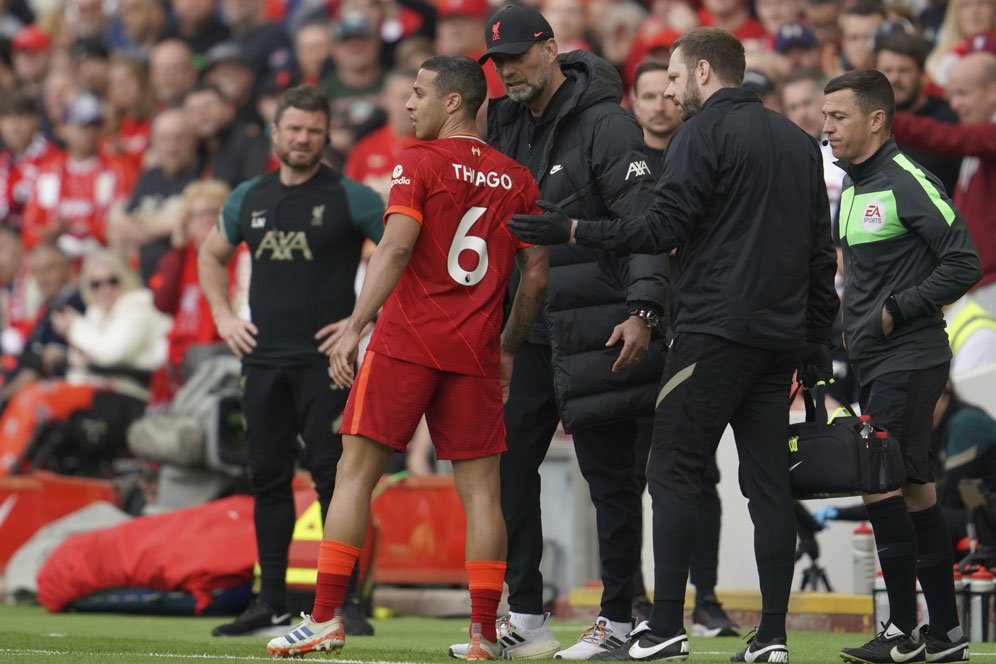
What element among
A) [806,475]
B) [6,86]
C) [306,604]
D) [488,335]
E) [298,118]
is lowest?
[306,604]

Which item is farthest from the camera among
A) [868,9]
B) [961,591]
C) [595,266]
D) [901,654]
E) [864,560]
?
[868,9]

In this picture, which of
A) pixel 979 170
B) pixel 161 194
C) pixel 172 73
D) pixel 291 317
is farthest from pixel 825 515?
pixel 172 73

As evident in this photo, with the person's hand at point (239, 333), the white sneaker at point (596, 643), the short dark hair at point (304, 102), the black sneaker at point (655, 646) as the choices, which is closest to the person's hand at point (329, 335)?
the person's hand at point (239, 333)

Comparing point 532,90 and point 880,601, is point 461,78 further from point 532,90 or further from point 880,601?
point 880,601

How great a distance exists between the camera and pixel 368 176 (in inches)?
530

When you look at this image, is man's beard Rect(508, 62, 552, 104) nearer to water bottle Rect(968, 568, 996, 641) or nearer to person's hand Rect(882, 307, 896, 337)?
person's hand Rect(882, 307, 896, 337)

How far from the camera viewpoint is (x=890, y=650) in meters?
6.24

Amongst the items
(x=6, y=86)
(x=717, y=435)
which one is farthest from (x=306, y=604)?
(x=6, y=86)

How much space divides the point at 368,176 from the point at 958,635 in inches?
313

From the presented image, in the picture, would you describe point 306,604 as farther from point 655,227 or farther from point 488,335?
point 655,227

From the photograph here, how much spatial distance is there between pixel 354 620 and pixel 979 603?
9.28ft

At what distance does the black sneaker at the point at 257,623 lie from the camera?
795 centimetres

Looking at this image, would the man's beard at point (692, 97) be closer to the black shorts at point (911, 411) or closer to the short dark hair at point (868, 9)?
the black shorts at point (911, 411)

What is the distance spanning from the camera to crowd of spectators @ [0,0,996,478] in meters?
10.4
